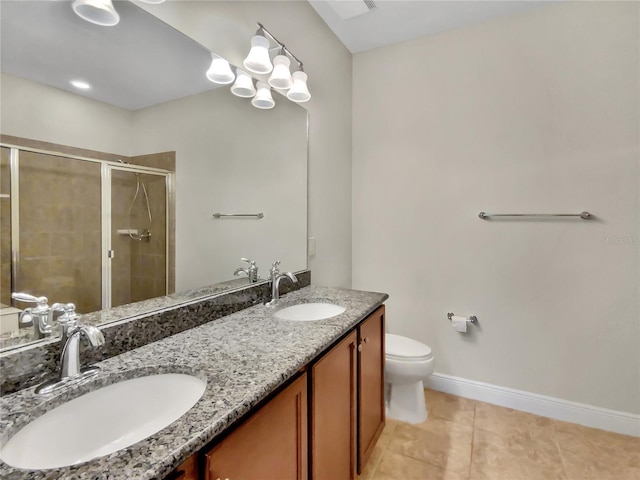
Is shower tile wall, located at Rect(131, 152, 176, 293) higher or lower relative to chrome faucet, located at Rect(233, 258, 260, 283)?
higher

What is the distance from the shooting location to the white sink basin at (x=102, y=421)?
24.5 inches

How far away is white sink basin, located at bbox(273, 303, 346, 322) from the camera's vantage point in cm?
157

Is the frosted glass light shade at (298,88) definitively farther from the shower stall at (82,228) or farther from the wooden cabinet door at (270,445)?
the wooden cabinet door at (270,445)

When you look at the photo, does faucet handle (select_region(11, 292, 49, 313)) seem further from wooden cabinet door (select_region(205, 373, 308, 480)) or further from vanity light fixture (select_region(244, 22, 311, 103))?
vanity light fixture (select_region(244, 22, 311, 103))

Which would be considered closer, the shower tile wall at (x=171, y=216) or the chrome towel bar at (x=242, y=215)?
the shower tile wall at (x=171, y=216)

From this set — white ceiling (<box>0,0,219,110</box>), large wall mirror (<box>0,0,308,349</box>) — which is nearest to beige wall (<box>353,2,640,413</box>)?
large wall mirror (<box>0,0,308,349</box>)

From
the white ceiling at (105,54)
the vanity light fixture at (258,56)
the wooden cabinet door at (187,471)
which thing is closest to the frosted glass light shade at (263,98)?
the vanity light fixture at (258,56)

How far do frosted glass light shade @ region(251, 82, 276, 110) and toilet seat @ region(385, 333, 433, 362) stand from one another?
1.64 metres

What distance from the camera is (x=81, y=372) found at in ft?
2.63

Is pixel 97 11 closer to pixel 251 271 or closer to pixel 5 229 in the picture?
pixel 5 229

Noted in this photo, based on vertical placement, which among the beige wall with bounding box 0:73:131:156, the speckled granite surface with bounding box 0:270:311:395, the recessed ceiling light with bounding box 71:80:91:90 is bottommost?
the speckled granite surface with bounding box 0:270:311:395

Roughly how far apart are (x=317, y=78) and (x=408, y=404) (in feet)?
7.35

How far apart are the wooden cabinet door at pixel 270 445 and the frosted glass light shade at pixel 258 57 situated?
134 cm

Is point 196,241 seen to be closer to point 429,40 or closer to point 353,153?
point 353,153
